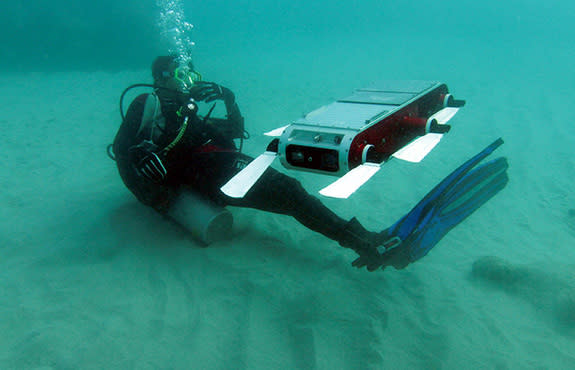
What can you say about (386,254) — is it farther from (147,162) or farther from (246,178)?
(147,162)

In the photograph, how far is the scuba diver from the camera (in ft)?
8.35

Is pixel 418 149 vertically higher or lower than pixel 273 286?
higher

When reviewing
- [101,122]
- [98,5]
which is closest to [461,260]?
[101,122]

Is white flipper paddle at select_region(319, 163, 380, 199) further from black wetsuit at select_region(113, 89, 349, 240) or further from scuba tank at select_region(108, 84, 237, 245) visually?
scuba tank at select_region(108, 84, 237, 245)

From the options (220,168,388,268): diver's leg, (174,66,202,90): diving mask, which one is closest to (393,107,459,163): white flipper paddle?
(220,168,388,268): diver's leg

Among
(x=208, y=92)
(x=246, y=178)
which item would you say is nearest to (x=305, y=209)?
(x=246, y=178)

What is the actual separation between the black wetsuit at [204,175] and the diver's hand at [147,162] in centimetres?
15

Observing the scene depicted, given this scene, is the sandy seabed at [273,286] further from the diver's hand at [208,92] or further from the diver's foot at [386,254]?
the diver's hand at [208,92]

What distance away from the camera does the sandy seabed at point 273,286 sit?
97.6 inches

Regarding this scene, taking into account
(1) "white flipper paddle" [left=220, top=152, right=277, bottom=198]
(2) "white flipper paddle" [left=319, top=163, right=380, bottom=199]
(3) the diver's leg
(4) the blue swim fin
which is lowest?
(3) the diver's leg

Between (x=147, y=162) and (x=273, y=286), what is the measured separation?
1520 mm

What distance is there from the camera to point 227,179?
3.46 m

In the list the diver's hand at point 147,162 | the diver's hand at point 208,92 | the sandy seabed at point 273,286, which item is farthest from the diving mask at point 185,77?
the sandy seabed at point 273,286

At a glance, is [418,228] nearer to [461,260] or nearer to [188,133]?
[461,260]
